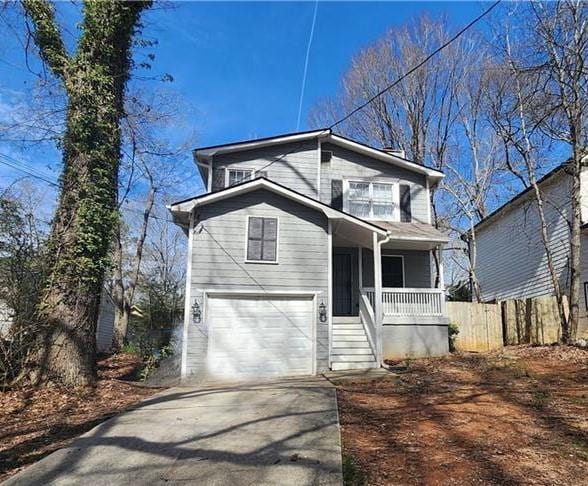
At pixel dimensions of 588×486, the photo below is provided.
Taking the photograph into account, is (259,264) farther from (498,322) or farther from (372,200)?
(498,322)

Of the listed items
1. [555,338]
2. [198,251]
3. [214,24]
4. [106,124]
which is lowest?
[555,338]

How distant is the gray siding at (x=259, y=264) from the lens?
1143cm

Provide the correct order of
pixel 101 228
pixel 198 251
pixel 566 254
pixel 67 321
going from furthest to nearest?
1. pixel 566 254
2. pixel 198 251
3. pixel 101 228
4. pixel 67 321

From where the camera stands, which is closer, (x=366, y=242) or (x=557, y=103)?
(x=557, y=103)

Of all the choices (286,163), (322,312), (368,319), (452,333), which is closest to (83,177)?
(322,312)

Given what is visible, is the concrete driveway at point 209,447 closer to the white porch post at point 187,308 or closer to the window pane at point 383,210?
the white porch post at point 187,308

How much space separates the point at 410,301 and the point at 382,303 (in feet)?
2.89

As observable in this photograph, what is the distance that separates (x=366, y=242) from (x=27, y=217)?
28.7 ft

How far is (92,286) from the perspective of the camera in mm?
9320

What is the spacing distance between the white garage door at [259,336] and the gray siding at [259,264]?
0.92 feet

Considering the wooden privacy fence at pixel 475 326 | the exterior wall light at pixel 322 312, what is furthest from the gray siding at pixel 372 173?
the exterior wall light at pixel 322 312

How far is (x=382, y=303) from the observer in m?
12.9

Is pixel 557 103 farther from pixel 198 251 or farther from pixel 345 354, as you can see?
pixel 198 251

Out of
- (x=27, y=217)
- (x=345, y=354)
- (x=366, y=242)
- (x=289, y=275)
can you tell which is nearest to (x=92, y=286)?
(x=27, y=217)
